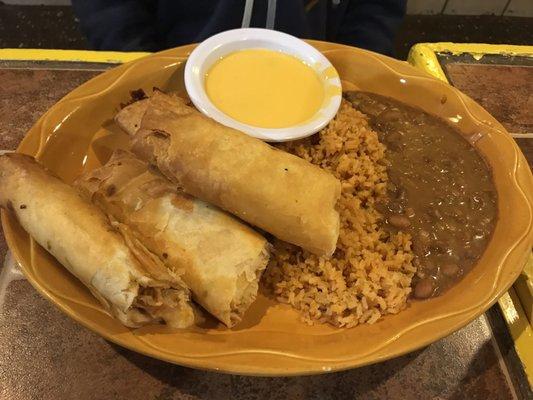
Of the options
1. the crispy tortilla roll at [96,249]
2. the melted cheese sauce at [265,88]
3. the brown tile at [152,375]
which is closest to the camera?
the crispy tortilla roll at [96,249]

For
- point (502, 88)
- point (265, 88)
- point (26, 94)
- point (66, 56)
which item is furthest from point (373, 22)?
point (26, 94)

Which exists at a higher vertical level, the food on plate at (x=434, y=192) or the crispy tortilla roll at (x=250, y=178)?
the crispy tortilla roll at (x=250, y=178)

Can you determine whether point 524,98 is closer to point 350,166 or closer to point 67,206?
point 350,166

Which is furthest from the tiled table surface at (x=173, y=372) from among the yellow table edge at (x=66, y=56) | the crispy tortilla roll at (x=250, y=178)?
the yellow table edge at (x=66, y=56)

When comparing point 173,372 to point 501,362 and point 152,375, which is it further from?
point 501,362

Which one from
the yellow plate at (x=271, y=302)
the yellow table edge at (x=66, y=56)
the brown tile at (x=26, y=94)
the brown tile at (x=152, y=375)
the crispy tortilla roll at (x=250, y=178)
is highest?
the crispy tortilla roll at (x=250, y=178)

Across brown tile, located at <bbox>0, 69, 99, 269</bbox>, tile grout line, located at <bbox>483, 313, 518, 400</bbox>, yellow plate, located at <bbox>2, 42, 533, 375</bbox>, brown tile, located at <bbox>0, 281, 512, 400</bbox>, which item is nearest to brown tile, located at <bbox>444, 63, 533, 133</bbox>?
yellow plate, located at <bbox>2, 42, 533, 375</bbox>

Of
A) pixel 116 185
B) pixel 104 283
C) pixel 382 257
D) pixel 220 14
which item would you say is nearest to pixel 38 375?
pixel 104 283

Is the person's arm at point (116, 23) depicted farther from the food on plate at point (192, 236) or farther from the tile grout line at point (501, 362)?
the tile grout line at point (501, 362)
